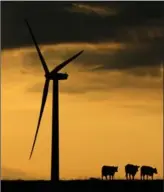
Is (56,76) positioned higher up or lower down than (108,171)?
higher up

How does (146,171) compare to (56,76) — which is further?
(146,171)

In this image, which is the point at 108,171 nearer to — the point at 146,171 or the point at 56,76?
the point at 146,171
